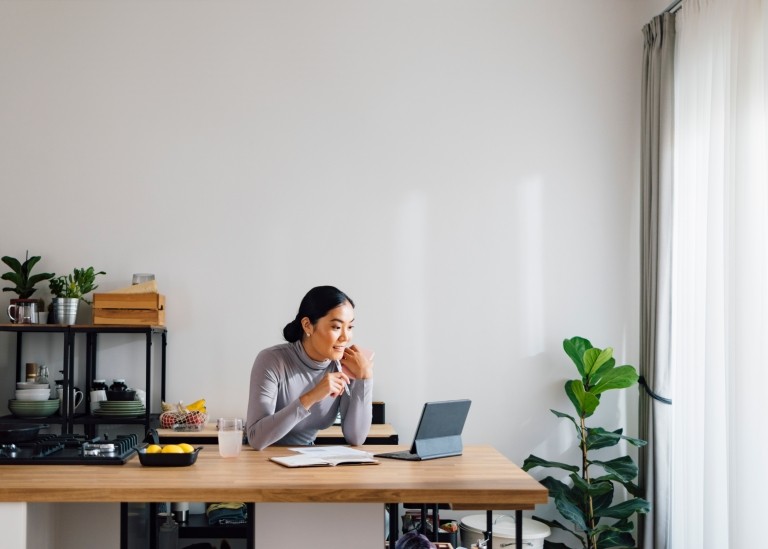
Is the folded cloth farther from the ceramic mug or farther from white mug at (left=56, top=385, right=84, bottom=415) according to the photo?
the ceramic mug

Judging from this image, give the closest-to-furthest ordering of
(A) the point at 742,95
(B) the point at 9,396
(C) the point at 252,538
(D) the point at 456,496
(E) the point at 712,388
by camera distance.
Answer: (D) the point at 456,496
(C) the point at 252,538
(A) the point at 742,95
(E) the point at 712,388
(B) the point at 9,396

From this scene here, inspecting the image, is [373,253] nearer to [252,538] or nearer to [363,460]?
[363,460]

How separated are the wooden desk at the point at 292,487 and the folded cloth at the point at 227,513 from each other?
167 cm

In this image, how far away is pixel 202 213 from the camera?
182 inches

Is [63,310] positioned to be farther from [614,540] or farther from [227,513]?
[614,540]

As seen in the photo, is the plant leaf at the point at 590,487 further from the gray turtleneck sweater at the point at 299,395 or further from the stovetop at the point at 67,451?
the stovetop at the point at 67,451

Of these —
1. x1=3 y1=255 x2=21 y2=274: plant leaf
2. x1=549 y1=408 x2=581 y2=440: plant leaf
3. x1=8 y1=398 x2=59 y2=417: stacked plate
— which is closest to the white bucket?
x1=549 y1=408 x2=581 y2=440: plant leaf

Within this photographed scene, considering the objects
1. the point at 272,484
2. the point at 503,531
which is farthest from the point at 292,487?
the point at 503,531

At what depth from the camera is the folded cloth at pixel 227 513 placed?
416cm

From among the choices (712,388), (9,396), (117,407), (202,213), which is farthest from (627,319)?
(9,396)

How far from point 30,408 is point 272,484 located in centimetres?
253

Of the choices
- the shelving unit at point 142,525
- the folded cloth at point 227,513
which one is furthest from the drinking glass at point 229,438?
the folded cloth at point 227,513

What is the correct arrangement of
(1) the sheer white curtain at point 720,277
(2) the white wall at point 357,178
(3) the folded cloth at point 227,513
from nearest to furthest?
(1) the sheer white curtain at point 720,277
(3) the folded cloth at point 227,513
(2) the white wall at point 357,178

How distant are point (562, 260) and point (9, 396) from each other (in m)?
3.09
